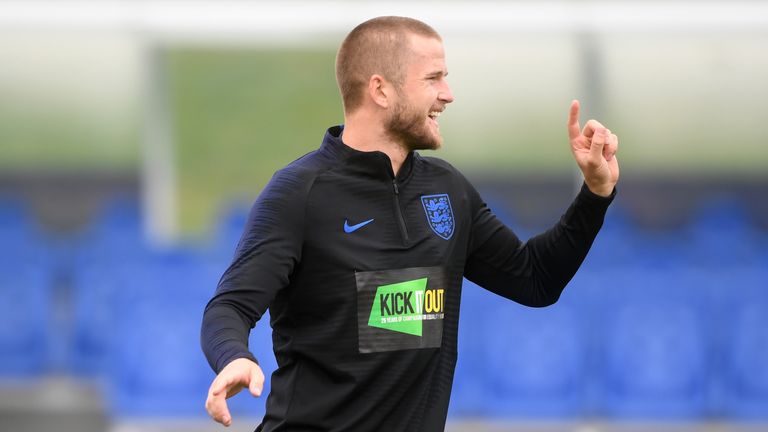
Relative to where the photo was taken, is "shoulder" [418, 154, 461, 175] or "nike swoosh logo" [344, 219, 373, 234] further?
"shoulder" [418, 154, 461, 175]

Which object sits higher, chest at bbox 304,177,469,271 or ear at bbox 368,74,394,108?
ear at bbox 368,74,394,108

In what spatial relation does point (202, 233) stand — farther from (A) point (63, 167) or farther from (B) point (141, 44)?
(A) point (63, 167)

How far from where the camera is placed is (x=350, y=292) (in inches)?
129

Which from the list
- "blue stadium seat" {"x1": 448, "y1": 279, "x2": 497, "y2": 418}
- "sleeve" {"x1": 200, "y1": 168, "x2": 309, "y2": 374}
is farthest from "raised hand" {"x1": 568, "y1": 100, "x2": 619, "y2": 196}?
"blue stadium seat" {"x1": 448, "y1": 279, "x2": 497, "y2": 418}

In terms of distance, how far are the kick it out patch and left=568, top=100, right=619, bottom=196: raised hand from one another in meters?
Answer: 0.46

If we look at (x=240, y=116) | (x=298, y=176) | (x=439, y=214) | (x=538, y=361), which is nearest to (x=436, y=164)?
(x=439, y=214)

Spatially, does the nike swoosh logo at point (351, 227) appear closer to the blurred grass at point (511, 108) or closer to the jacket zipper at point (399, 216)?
the jacket zipper at point (399, 216)

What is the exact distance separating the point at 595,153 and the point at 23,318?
7.79m

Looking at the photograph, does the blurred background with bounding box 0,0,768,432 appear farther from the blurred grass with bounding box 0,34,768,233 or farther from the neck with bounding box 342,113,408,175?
the neck with bounding box 342,113,408,175

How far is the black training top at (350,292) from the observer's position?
3232 millimetres

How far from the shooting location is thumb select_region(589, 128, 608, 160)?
3.37m

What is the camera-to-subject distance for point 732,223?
1084cm

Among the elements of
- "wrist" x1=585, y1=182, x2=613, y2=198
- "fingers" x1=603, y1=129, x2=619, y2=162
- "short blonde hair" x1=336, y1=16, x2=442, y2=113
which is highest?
"short blonde hair" x1=336, y1=16, x2=442, y2=113

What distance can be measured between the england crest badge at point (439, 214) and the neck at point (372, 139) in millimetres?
114
